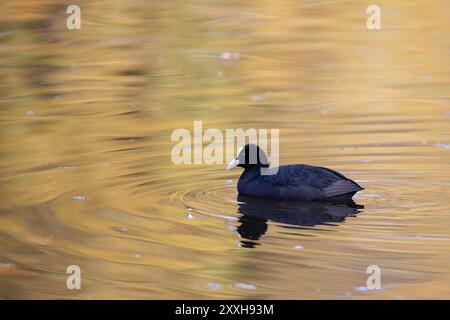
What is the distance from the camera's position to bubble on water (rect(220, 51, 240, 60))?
1561cm

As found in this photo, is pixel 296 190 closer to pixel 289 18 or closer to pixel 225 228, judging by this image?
pixel 225 228

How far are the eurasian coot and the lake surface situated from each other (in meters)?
0.16

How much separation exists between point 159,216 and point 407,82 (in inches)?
265

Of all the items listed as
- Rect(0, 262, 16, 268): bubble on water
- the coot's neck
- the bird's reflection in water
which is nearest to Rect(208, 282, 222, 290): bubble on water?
the bird's reflection in water

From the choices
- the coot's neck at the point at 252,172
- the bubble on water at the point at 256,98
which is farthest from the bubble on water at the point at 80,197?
the bubble on water at the point at 256,98

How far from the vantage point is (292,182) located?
887 cm

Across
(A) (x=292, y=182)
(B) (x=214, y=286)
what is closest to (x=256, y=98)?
(A) (x=292, y=182)

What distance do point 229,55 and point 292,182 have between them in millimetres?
7237

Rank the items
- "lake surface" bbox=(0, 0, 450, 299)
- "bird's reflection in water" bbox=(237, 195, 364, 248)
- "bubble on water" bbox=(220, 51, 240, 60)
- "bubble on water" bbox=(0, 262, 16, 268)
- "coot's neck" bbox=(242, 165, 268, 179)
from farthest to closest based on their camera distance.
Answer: "bubble on water" bbox=(220, 51, 240, 60) → "coot's neck" bbox=(242, 165, 268, 179) → "bird's reflection in water" bbox=(237, 195, 364, 248) → "bubble on water" bbox=(0, 262, 16, 268) → "lake surface" bbox=(0, 0, 450, 299)

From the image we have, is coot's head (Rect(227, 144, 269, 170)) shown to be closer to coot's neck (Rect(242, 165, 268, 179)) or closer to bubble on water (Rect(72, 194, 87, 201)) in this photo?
coot's neck (Rect(242, 165, 268, 179))

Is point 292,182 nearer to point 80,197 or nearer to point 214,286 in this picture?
point 80,197

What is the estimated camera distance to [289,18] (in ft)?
61.0

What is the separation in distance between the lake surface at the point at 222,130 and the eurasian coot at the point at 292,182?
157mm

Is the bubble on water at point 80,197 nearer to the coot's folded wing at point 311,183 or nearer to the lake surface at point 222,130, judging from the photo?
the lake surface at point 222,130
